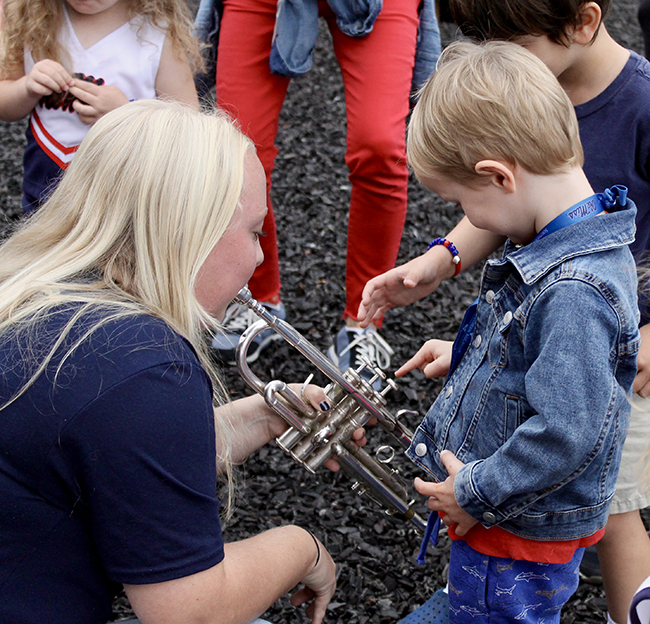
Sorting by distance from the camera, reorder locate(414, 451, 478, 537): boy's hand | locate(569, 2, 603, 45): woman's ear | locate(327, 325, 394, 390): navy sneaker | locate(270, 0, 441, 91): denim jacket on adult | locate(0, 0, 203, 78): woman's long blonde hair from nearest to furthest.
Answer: locate(414, 451, 478, 537): boy's hand < locate(569, 2, 603, 45): woman's ear < locate(0, 0, 203, 78): woman's long blonde hair < locate(270, 0, 441, 91): denim jacket on adult < locate(327, 325, 394, 390): navy sneaker

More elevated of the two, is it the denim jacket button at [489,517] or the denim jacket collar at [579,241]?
the denim jacket collar at [579,241]

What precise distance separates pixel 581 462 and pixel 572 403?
0.53 feet

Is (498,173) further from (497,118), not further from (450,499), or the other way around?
(450,499)

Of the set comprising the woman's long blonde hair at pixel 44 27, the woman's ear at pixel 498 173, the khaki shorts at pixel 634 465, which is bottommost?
the khaki shorts at pixel 634 465

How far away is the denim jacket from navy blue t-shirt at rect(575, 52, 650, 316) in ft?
2.99

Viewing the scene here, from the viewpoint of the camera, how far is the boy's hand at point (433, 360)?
6.26ft

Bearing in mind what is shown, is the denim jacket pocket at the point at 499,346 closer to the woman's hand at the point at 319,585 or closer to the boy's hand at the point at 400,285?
the boy's hand at the point at 400,285

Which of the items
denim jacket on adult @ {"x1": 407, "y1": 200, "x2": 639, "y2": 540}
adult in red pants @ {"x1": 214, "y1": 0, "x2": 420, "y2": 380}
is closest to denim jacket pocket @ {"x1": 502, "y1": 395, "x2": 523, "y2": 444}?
denim jacket on adult @ {"x1": 407, "y1": 200, "x2": 639, "y2": 540}

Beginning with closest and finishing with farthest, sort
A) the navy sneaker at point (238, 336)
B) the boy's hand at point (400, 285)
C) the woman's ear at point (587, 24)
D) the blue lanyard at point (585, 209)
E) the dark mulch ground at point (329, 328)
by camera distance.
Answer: the blue lanyard at point (585, 209) < the woman's ear at point (587, 24) < the boy's hand at point (400, 285) < the dark mulch ground at point (329, 328) < the navy sneaker at point (238, 336)

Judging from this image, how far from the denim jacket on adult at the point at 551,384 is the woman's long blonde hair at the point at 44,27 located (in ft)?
5.38

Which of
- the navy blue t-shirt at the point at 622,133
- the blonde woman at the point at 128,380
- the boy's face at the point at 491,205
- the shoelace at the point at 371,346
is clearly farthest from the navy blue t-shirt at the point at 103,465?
the shoelace at the point at 371,346

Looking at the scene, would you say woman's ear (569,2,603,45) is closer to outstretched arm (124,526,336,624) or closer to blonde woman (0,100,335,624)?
blonde woman (0,100,335,624)

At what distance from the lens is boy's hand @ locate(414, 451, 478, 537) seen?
1516mm

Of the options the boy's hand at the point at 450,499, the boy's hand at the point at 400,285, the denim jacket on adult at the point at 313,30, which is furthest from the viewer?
the denim jacket on adult at the point at 313,30
